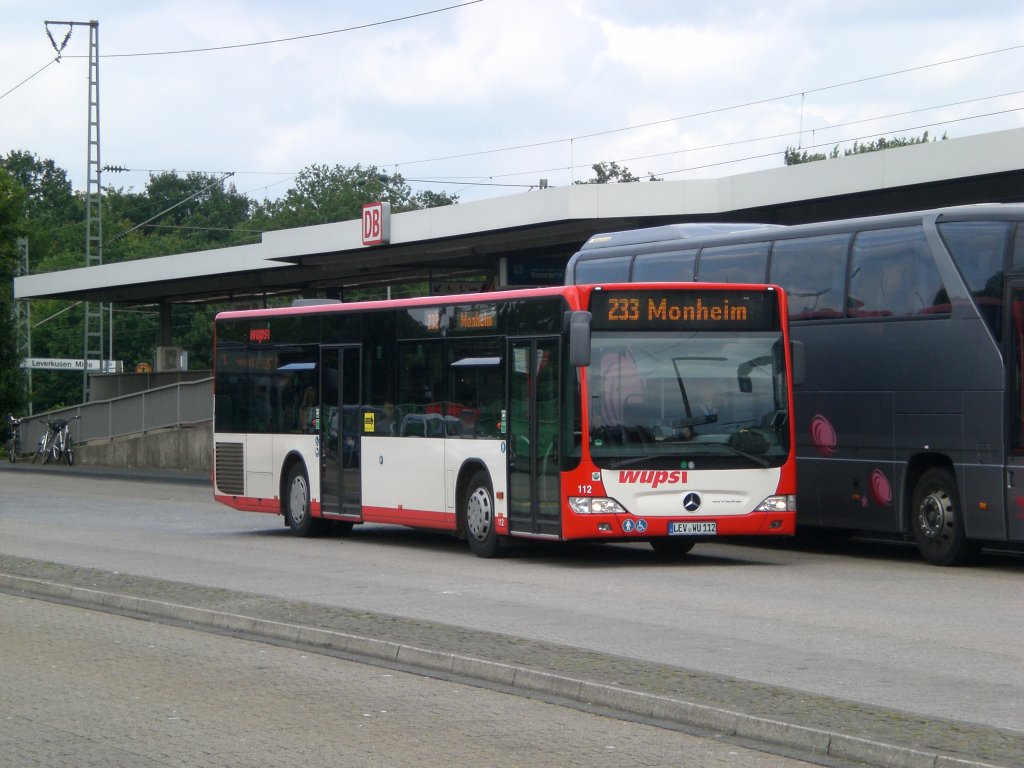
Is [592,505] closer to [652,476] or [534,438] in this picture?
[652,476]

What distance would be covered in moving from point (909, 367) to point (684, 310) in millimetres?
2516

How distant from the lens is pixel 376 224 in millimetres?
37156

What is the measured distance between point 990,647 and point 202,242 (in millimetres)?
122484

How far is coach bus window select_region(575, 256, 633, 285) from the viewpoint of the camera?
73.2 ft

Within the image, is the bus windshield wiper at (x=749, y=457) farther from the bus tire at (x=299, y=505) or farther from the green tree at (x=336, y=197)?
the green tree at (x=336, y=197)

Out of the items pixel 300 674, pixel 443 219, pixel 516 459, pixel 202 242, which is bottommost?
pixel 300 674

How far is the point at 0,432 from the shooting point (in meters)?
60.4

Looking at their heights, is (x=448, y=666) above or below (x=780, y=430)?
below

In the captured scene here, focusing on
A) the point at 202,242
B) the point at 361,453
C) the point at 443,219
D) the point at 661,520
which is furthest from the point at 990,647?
the point at 202,242

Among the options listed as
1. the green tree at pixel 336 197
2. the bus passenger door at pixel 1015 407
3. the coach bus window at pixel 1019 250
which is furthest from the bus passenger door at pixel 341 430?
the green tree at pixel 336 197

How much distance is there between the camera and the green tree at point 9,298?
2359 inches

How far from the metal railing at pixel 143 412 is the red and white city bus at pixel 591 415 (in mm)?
26520

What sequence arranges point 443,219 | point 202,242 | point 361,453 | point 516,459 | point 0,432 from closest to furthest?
point 516,459 → point 361,453 → point 443,219 → point 0,432 → point 202,242

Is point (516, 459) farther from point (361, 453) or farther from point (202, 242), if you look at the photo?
A: point (202, 242)
